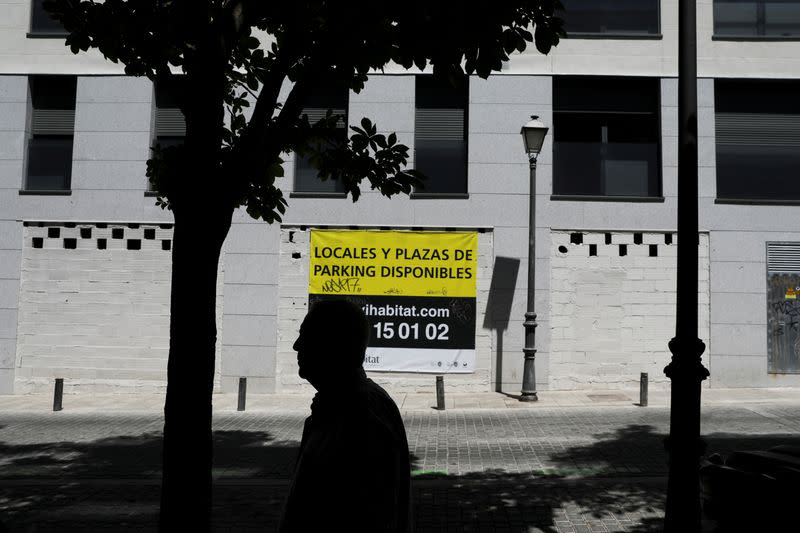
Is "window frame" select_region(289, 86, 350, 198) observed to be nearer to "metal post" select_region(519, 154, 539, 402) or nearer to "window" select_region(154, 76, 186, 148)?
"window" select_region(154, 76, 186, 148)

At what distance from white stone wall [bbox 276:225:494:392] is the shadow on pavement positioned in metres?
5.45

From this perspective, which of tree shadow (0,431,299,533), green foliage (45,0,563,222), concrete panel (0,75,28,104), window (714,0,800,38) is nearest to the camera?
green foliage (45,0,563,222)

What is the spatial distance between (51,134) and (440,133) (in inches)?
390

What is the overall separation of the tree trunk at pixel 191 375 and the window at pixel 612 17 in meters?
14.1

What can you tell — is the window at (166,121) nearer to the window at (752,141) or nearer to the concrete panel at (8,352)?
the concrete panel at (8,352)

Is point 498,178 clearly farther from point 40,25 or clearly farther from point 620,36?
point 40,25

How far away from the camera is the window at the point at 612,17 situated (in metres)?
15.5

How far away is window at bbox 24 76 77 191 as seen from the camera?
15859mm

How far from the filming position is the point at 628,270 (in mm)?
14992

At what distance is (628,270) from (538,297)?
229 centimetres

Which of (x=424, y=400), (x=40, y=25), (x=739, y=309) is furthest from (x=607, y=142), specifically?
(x=40, y=25)

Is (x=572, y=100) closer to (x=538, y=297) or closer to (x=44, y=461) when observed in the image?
(x=538, y=297)

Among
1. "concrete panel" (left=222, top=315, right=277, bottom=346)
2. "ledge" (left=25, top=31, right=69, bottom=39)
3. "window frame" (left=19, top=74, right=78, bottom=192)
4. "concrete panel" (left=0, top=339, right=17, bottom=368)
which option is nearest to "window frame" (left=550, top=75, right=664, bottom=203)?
"concrete panel" (left=222, top=315, right=277, bottom=346)

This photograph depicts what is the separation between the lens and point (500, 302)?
14.9 m
